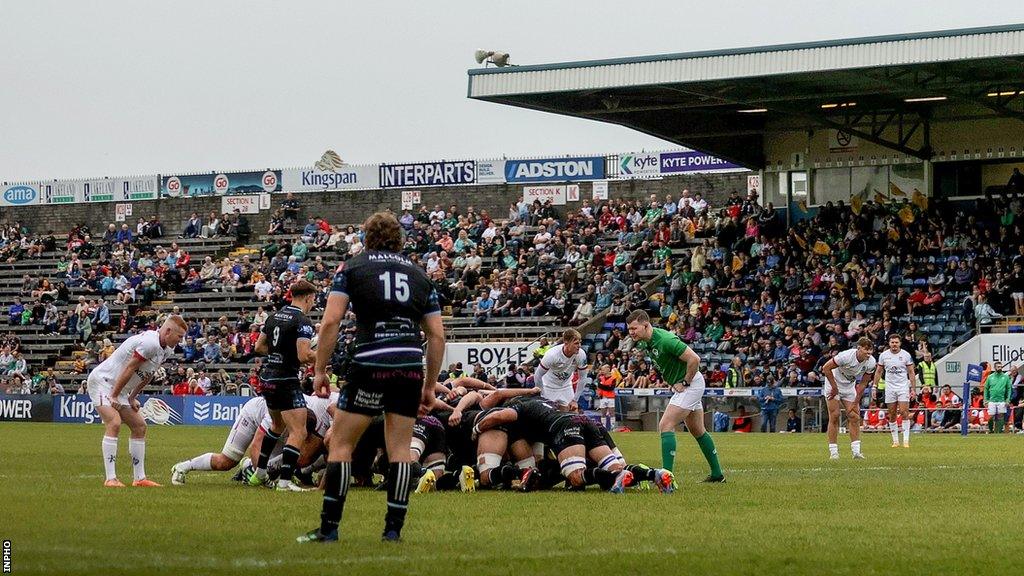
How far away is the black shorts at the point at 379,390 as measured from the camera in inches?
400

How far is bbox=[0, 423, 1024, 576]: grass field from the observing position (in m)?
9.14

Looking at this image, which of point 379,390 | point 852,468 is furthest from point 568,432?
point 852,468

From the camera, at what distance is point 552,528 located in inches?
451

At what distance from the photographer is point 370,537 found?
35.0 ft

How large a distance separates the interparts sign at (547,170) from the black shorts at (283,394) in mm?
42632

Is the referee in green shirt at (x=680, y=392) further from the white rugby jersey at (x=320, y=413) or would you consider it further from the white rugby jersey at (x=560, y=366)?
the white rugby jersey at (x=320, y=413)

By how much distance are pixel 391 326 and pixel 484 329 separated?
35.6 meters

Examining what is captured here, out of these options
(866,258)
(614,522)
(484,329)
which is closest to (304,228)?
(484,329)

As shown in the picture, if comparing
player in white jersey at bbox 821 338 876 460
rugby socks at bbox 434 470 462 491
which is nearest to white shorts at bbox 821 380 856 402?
player in white jersey at bbox 821 338 876 460

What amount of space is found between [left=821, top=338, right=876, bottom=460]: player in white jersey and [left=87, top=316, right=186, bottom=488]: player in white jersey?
37.9 ft

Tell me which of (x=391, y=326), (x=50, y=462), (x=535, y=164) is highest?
(x=535, y=164)

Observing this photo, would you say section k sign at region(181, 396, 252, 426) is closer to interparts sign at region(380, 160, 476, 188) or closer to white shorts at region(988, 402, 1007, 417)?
interparts sign at region(380, 160, 476, 188)

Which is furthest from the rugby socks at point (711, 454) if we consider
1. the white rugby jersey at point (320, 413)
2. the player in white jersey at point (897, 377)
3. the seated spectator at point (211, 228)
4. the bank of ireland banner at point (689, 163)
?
the seated spectator at point (211, 228)

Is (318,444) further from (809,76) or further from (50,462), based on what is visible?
(809,76)
